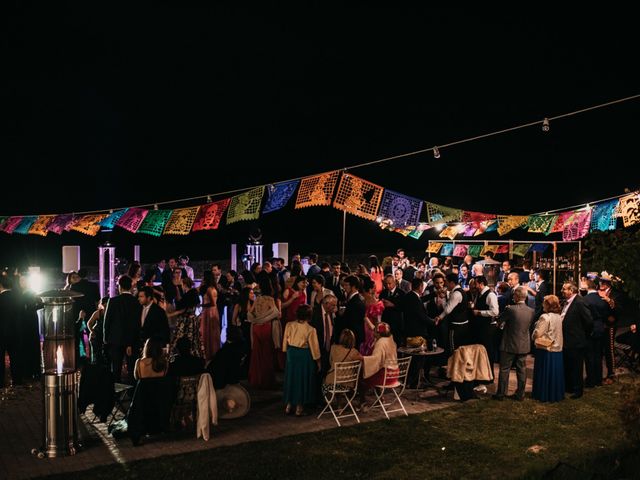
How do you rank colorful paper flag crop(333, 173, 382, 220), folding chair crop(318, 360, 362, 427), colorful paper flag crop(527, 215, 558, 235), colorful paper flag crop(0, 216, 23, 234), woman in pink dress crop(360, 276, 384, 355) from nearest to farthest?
folding chair crop(318, 360, 362, 427), woman in pink dress crop(360, 276, 384, 355), colorful paper flag crop(333, 173, 382, 220), colorful paper flag crop(0, 216, 23, 234), colorful paper flag crop(527, 215, 558, 235)

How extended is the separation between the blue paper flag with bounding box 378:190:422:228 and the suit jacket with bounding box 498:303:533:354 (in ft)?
10.4

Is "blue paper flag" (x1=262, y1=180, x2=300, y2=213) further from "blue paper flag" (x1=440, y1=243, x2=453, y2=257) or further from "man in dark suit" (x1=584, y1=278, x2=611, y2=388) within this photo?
"blue paper flag" (x1=440, y1=243, x2=453, y2=257)

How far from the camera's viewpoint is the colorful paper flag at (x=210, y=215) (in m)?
12.2

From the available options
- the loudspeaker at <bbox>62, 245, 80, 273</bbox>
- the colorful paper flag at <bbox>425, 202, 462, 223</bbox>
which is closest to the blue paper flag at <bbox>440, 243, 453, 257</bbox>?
the colorful paper flag at <bbox>425, 202, 462, 223</bbox>

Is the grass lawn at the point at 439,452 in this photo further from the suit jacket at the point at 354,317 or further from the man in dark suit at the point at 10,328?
the man in dark suit at the point at 10,328

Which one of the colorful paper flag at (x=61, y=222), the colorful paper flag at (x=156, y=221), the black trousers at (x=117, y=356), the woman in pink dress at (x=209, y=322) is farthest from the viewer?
the colorful paper flag at (x=61, y=222)

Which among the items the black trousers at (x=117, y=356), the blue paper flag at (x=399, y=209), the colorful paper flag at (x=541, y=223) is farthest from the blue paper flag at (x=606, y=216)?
the black trousers at (x=117, y=356)

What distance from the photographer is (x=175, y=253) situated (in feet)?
98.5

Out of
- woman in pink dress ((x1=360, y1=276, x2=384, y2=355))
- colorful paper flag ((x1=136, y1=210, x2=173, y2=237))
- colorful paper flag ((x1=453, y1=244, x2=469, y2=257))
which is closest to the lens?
woman in pink dress ((x1=360, y1=276, x2=384, y2=355))

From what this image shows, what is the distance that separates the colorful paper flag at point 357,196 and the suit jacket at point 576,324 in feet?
11.7

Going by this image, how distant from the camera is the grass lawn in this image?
5727mm

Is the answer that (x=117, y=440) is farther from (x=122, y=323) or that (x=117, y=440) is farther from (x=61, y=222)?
(x=61, y=222)

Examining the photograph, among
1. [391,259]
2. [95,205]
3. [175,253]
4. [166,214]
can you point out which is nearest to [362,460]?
[166,214]

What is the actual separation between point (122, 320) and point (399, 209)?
521 centimetres
